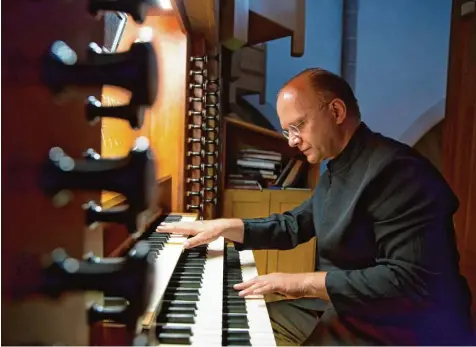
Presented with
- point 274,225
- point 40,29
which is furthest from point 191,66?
point 40,29

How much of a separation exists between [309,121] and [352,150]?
0.20 meters

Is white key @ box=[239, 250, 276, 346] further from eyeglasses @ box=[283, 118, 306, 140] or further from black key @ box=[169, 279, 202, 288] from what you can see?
eyeglasses @ box=[283, 118, 306, 140]

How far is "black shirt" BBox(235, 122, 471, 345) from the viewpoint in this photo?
1502mm

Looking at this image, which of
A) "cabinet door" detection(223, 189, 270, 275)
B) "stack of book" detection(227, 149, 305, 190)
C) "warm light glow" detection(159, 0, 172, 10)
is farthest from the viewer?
"stack of book" detection(227, 149, 305, 190)

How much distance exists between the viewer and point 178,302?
1.41 metres

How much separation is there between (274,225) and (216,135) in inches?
50.5

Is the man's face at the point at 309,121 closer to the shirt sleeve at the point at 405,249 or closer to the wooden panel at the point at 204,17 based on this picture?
the shirt sleeve at the point at 405,249

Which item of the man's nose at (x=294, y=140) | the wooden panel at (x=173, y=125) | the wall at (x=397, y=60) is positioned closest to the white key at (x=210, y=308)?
the man's nose at (x=294, y=140)

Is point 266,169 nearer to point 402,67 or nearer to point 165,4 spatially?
point 165,4

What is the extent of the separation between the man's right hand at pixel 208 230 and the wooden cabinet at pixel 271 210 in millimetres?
1800

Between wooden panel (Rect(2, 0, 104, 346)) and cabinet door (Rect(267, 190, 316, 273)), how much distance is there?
349 cm

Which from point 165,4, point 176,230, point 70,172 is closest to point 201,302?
point 176,230

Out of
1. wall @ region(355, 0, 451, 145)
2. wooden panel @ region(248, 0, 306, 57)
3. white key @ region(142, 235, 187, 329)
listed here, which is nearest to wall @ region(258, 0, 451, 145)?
wall @ region(355, 0, 451, 145)

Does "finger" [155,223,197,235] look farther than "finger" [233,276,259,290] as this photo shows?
Yes
